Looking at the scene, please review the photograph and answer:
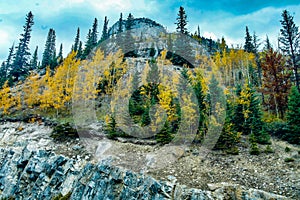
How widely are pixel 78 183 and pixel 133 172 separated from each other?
387 cm

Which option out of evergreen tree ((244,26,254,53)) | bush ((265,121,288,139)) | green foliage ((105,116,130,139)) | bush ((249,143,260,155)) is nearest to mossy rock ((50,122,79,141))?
green foliage ((105,116,130,139))

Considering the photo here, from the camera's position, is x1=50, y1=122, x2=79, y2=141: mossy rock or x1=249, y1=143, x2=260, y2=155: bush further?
x1=50, y1=122, x2=79, y2=141: mossy rock

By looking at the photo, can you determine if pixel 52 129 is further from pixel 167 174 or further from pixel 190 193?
pixel 190 193

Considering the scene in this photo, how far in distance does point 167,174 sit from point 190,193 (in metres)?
2.46

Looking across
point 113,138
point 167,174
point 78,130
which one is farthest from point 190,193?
point 78,130

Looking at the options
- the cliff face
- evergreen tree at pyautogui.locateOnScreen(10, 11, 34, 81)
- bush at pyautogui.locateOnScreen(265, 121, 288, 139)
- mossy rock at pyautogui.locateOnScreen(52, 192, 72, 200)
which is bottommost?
mossy rock at pyautogui.locateOnScreen(52, 192, 72, 200)

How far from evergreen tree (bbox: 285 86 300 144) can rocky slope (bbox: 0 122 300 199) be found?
48.8 inches

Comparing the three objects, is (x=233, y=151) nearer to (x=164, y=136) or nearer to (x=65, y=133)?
(x=164, y=136)

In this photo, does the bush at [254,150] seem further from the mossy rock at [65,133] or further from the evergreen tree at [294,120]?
the mossy rock at [65,133]

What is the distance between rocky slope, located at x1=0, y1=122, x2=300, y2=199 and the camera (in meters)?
11.9

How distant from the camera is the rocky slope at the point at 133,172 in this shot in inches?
468

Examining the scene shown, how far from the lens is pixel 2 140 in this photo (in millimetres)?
22188

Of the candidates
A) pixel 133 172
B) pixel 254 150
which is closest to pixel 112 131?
pixel 133 172

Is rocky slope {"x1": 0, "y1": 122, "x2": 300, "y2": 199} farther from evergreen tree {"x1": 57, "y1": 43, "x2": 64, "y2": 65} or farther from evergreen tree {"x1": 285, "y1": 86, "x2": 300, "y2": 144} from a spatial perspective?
evergreen tree {"x1": 57, "y1": 43, "x2": 64, "y2": 65}
